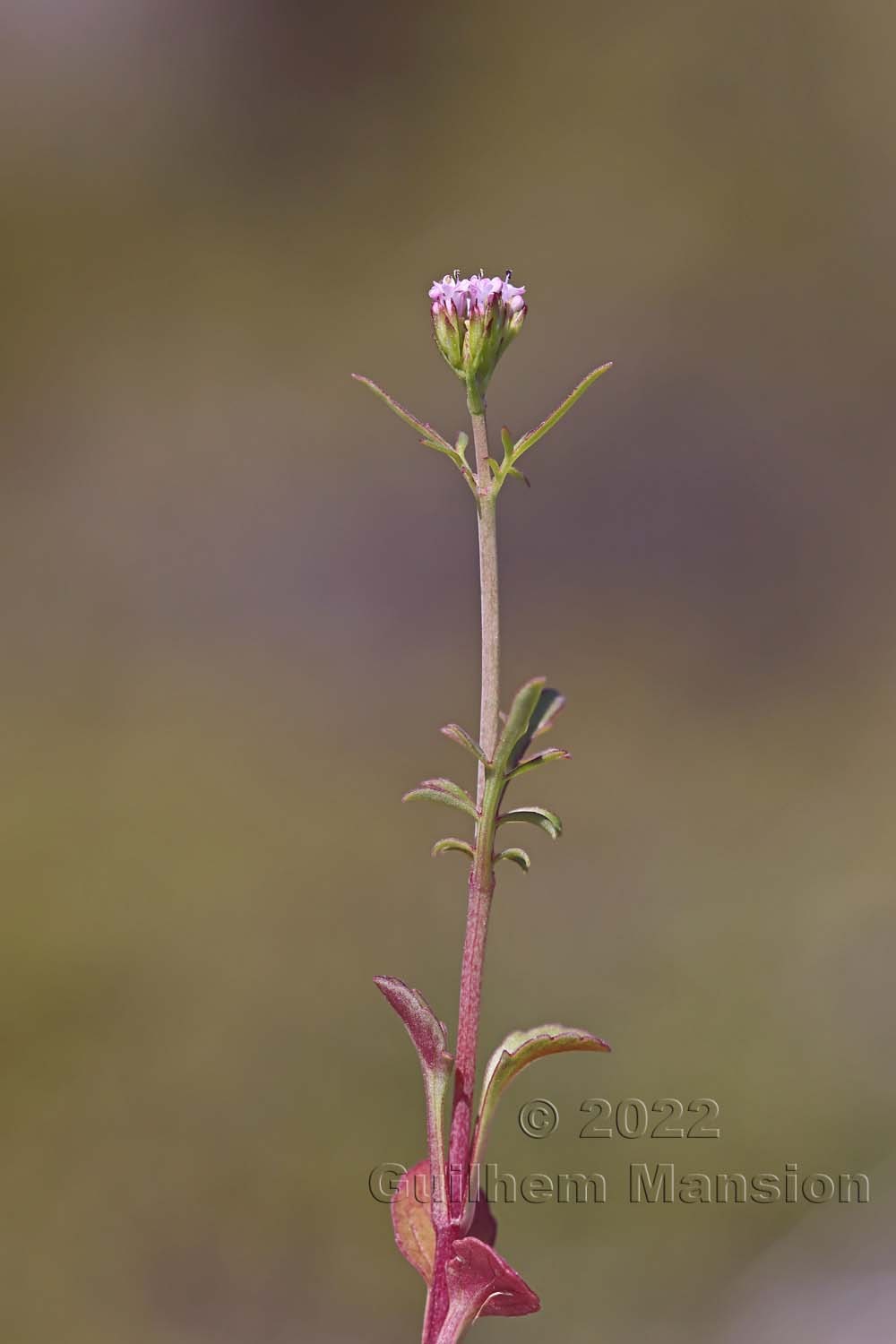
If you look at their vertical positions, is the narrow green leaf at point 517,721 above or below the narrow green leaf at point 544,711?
below

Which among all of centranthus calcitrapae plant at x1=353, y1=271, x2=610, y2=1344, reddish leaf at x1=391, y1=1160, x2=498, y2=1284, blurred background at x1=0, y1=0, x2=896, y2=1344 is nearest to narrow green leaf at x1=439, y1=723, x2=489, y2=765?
centranthus calcitrapae plant at x1=353, y1=271, x2=610, y2=1344

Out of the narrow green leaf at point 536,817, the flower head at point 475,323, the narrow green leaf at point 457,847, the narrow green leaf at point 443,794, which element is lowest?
the narrow green leaf at point 457,847

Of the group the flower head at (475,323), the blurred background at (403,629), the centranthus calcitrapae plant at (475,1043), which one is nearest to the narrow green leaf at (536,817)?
the centranthus calcitrapae plant at (475,1043)

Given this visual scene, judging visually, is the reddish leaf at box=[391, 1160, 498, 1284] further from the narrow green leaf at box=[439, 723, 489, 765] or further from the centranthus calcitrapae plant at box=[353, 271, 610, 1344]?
the narrow green leaf at box=[439, 723, 489, 765]

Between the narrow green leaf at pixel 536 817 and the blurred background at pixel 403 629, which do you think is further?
the blurred background at pixel 403 629

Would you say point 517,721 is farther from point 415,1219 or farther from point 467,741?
point 415,1219

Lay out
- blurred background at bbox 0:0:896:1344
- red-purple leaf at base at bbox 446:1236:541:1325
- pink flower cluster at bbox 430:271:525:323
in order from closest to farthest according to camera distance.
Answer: red-purple leaf at base at bbox 446:1236:541:1325 → pink flower cluster at bbox 430:271:525:323 → blurred background at bbox 0:0:896:1344

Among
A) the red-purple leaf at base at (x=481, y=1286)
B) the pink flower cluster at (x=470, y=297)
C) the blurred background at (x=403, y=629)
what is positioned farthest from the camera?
the blurred background at (x=403, y=629)

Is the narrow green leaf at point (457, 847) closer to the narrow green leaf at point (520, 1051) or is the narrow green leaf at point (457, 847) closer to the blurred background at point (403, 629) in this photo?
the narrow green leaf at point (520, 1051)
